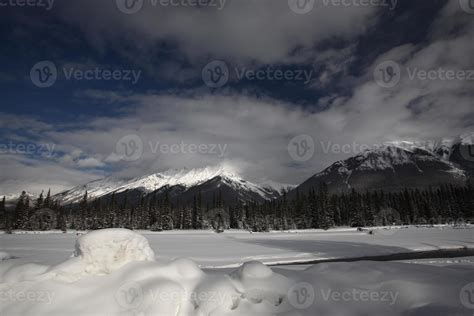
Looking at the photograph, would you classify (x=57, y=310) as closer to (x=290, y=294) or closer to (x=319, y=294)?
(x=290, y=294)

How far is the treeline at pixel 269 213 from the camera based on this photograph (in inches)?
3460

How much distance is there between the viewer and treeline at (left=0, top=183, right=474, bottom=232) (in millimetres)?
87875

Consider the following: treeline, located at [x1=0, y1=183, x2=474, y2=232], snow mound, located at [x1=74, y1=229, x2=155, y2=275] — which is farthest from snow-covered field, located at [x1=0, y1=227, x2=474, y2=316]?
treeline, located at [x1=0, y1=183, x2=474, y2=232]

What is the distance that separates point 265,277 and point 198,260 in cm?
1589

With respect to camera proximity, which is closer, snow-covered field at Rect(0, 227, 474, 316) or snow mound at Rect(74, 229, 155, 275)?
snow-covered field at Rect(0, 227, 474, 316)

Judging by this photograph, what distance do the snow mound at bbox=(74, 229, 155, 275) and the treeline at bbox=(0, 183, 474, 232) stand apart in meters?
79.2

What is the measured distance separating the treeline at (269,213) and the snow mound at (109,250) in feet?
260

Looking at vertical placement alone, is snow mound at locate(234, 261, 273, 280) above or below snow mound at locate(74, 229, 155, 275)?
below

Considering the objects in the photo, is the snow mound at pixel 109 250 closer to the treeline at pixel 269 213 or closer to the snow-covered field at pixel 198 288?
the snow-covered field at pixel 198 288

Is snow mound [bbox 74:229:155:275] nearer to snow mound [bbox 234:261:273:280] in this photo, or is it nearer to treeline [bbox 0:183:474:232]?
snow mound [bbox 234:261:273:280]

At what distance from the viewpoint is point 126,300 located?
583cm

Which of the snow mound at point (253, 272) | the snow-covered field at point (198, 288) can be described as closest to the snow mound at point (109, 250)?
the snow-covered field at point (198, 288)

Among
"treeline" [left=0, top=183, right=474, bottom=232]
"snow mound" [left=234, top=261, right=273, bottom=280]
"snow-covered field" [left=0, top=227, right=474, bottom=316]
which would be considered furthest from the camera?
"treeline" [left=0, top=183, right=474, bottom=232]

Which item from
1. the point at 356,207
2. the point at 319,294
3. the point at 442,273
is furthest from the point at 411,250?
the point at 356,207
